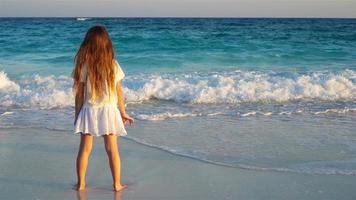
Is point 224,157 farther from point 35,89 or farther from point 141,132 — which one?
point 35,89

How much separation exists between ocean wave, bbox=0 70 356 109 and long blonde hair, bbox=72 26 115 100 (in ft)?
17.6

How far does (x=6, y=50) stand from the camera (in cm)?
2081

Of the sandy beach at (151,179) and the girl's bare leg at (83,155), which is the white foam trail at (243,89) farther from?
the girl's bare leg at (83,155)

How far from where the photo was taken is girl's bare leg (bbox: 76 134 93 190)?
4.26 metres

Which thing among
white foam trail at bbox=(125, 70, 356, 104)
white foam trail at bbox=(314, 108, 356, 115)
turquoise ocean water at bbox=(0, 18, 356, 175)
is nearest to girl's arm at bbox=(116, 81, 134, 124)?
turquoise ocean water at bbox=(0, 18, 356, 175)

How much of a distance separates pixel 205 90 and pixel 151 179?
589 cm

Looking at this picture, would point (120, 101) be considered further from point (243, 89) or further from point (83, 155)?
point (243, 89)

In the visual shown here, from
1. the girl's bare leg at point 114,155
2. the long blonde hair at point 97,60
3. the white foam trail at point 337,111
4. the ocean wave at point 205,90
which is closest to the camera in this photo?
the long blonde hair at point 97,60

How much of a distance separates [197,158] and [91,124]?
175cm

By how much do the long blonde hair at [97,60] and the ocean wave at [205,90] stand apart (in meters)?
5.35

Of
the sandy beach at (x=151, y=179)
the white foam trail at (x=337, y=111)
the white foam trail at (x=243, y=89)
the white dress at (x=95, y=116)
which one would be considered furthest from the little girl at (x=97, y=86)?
the white foam trail at (x=243, y=89)

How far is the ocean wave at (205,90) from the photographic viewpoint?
9922 mm

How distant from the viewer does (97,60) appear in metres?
4.02

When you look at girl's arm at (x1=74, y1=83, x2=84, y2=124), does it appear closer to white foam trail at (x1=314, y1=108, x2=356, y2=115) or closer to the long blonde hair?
the long blonde hair
